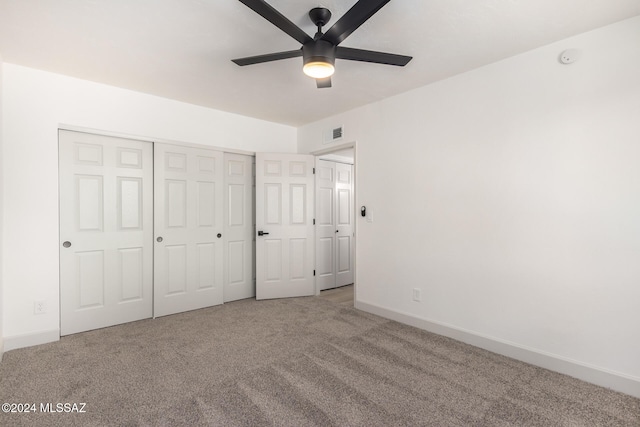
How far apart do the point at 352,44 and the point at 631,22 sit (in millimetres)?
1897

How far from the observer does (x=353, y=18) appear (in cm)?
166

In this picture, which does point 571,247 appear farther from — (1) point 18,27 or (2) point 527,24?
(1) point 18,27

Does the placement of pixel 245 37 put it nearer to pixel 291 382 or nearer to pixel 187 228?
pixel 187 228

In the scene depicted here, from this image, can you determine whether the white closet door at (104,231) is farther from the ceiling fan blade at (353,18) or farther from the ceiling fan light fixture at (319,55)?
the ceiling fan blade at (353,18)

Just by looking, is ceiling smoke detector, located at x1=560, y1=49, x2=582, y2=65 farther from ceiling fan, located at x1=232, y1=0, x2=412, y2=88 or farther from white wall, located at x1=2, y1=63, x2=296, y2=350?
white wall, located at x1=2, y1=63, x2=296, y2=350

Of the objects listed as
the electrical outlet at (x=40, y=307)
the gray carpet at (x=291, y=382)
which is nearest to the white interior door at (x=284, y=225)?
the gray carpet at (x=291, y=382)

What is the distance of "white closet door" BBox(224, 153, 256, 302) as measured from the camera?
421 cm

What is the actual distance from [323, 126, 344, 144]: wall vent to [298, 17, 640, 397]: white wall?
2.34ft

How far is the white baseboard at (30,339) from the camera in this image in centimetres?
273

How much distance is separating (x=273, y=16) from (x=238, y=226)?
122 inches

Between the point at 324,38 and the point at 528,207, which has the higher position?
the point at 324,38

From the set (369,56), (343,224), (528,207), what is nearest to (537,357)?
(528,207)

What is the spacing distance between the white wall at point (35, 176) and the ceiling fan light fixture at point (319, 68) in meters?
2.46

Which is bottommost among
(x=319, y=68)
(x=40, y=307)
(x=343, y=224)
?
(x=40, y=307)
